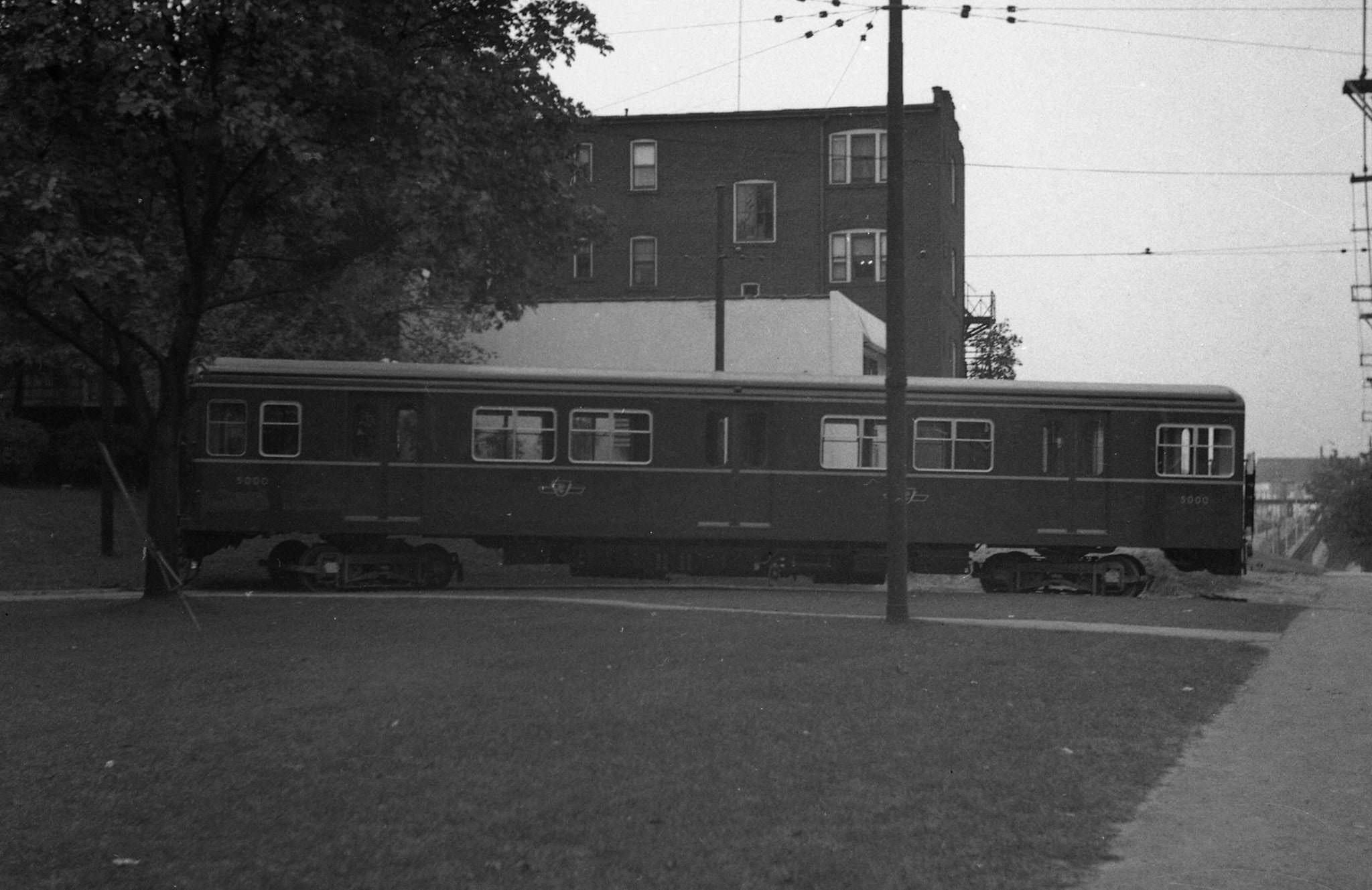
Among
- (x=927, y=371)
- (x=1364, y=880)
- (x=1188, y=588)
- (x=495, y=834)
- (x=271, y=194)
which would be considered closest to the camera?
(x=1364, y=880)

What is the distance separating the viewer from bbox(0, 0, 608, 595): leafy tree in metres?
16.5

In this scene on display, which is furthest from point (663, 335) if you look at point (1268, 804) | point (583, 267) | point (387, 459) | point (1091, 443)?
point (1268, 804)

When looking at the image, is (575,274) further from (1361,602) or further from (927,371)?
(1361,602)

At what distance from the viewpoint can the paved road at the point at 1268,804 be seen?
6.75 meters

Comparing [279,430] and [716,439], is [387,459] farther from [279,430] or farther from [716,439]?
[716,439]

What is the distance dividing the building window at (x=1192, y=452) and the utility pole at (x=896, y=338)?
320 inches

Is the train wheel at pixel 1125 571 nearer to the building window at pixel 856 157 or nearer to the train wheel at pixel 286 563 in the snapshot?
the train wheel at pixel 286 563

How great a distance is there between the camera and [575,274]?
52000 millimetres

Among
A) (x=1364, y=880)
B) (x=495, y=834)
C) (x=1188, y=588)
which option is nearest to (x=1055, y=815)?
(x=1364, y=880)

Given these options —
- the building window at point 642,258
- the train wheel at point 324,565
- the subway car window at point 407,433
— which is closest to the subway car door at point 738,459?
the subway car window at point 407,433

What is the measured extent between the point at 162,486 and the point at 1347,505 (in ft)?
269

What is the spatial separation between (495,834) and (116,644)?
31.9 ft

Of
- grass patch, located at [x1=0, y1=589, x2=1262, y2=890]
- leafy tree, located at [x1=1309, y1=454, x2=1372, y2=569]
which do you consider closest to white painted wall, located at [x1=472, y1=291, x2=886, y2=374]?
grass patch, located at [x1=0, y1=589, x2=1262, y2=890]

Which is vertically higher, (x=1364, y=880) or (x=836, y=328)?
(x=836, y=328)
